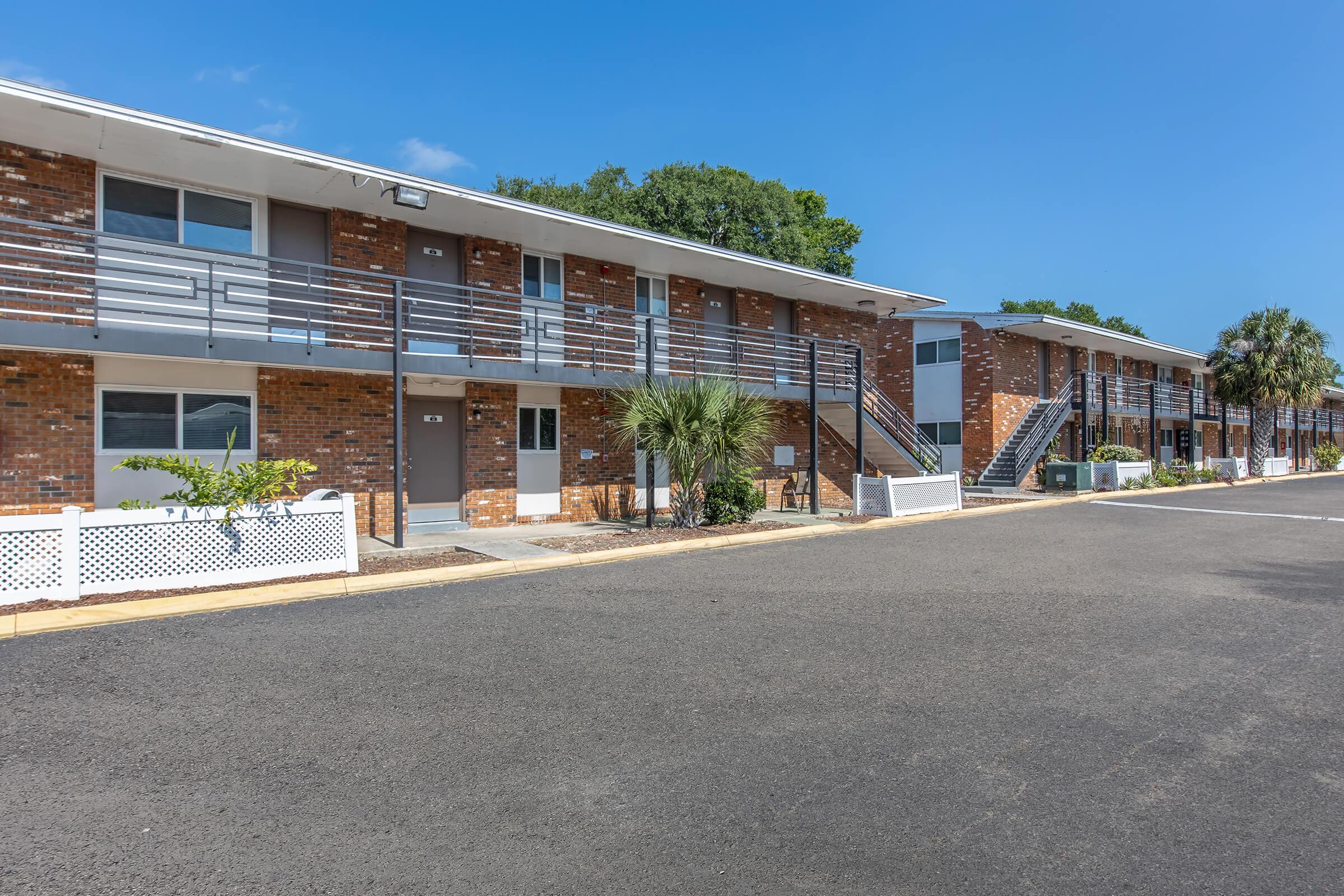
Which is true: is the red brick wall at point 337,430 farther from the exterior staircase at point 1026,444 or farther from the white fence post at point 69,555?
the exterior staircase at point 1026,444

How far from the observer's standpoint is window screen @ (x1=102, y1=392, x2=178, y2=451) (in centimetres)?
1091

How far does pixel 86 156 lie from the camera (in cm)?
1075

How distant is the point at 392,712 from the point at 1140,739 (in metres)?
4.32

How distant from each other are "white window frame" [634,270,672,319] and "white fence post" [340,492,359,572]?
349 inches

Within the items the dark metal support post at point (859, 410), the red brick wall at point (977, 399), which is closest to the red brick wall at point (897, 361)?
the red brick wall at point (977, 399)

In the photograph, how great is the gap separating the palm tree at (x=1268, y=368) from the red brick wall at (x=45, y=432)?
1507 inches

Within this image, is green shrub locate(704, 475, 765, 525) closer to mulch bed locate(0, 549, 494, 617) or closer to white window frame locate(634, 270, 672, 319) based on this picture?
white window frame locate(634, 270, 672, 319)

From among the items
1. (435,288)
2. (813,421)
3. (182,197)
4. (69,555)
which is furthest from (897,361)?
(69,555)

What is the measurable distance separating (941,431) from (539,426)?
17.4 meters

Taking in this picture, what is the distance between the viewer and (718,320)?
18375 millimetres

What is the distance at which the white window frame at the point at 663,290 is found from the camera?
17.0 m

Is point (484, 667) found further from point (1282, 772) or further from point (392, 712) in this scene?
point (1282, 772)

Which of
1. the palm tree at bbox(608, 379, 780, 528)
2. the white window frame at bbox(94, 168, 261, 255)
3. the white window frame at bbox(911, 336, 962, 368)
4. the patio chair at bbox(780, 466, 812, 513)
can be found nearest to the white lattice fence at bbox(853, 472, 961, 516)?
the patio chair at bbox(780, 466, 812, 513)

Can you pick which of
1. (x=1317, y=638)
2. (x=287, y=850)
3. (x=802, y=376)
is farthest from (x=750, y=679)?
(x=802, y=376)
